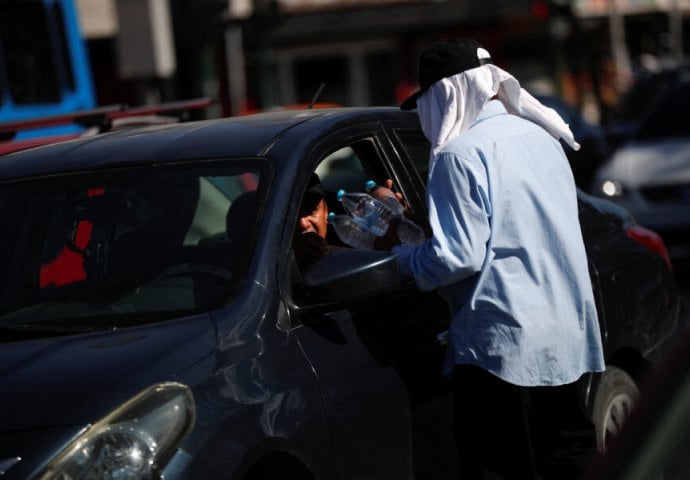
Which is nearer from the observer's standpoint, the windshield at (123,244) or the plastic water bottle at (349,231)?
the windshield at (123,244)

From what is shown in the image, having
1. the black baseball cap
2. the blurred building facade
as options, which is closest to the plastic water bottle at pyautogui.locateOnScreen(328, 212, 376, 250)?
the black baseball cap

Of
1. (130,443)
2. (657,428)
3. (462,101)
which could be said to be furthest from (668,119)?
(657,428)

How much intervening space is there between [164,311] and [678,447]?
6.74ft

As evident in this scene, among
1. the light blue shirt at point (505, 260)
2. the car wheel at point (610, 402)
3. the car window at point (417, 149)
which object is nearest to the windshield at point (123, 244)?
the light blue shirt at point (505, 260)

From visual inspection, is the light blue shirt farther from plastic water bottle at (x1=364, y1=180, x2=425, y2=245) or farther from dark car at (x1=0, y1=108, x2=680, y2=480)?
plastic water bottle at (x1=364, y1=180, x2=425, y2=245)

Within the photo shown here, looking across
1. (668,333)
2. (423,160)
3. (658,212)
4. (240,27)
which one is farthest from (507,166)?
(240,27)

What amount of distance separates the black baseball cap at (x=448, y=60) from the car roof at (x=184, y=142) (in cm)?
37

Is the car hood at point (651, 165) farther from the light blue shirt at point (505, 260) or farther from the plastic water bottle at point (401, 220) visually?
the light blue shirt at point (505, 260)

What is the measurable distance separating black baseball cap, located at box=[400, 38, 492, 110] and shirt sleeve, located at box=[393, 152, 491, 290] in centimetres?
30

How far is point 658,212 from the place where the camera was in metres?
12.2

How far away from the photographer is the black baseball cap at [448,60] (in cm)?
437

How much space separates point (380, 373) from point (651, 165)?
8.86m

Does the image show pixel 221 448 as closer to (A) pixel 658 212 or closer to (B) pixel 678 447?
(B) pixel 678 447

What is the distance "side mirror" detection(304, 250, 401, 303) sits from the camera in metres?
3.97
